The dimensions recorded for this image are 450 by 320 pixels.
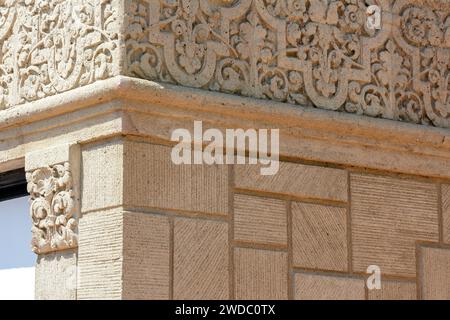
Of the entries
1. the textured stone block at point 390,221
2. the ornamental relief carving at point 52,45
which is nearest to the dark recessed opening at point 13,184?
the ornamental relief carving at point 52,45

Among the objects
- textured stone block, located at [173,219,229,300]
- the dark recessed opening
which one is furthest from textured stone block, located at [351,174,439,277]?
the dark recessed opening

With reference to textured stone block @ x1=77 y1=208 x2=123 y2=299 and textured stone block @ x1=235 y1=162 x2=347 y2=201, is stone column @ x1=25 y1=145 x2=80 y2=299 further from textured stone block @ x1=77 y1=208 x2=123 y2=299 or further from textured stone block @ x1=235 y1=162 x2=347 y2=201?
textured stone block @ x1=235 y1=162 x2=347 y2=201

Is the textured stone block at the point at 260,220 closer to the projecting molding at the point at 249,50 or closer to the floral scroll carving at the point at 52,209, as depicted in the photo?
the projecting molding at the point at 249,50

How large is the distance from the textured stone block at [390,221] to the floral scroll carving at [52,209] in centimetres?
166

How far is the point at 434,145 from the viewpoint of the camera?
788cm

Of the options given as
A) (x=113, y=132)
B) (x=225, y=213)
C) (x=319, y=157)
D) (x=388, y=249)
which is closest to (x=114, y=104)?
(x=113, y=132)

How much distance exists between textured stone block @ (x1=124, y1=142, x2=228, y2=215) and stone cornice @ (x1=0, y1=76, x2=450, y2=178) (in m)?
0.10

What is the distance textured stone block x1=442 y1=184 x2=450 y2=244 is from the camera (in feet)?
25.9

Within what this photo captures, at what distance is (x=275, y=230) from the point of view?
720 centimetres

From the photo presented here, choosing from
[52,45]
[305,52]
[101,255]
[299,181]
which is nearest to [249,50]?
[305,52]

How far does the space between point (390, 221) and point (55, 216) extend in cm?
197

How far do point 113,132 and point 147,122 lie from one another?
0.62ft

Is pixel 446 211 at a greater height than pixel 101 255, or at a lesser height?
greater

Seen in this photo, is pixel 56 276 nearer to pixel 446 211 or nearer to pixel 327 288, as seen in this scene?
pixel 327 288
